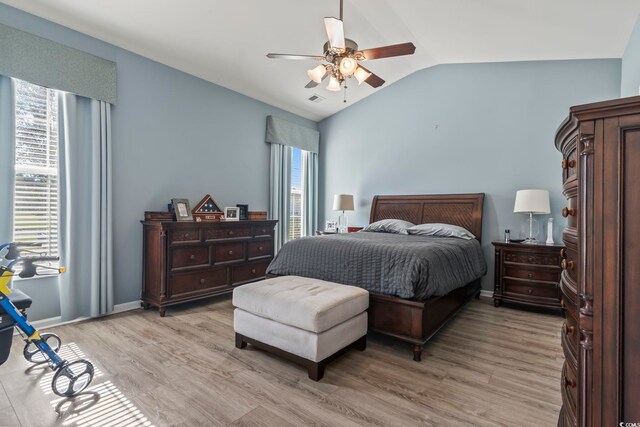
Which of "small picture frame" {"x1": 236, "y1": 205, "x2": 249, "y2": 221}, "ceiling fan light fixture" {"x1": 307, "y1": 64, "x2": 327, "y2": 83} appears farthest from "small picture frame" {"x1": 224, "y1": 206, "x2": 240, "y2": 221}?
"ceiling fan light fixture" {"x1": 307, "y1": 64, "x2": 327, "y2": 83}

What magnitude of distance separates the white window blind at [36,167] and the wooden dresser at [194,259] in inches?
34.6

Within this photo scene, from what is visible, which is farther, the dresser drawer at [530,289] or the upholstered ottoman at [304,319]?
the dresser drawer at [530,289]

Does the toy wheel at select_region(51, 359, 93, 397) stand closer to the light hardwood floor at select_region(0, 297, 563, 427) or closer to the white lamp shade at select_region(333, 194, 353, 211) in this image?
the light hardwood floor at select_region(0, 297, 563, 427)

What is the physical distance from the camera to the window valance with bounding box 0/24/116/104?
2.78m

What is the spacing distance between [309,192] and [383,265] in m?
3.63

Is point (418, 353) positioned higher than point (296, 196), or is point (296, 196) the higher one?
point (296, 196)

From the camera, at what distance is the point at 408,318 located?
2.55m

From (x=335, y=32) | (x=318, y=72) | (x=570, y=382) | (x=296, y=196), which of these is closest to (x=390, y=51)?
(x=335, y=32)

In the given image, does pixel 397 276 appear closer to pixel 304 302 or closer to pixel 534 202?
pixel 304 302

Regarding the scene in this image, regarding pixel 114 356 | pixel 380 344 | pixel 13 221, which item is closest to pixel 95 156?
pixel 13 221

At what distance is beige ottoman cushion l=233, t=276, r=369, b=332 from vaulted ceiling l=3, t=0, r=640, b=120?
9.03 ft

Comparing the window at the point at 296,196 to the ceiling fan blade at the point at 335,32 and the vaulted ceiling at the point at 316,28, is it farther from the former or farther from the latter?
the ceiling fan blade at the point at 335,32

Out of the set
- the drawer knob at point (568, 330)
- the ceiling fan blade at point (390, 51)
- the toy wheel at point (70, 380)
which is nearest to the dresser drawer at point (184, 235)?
the toy wheel at point (70, 380)

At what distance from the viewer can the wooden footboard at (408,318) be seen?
8.19 feet
